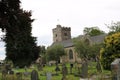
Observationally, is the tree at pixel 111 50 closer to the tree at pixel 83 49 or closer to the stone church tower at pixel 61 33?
the tree at pixel 83 49

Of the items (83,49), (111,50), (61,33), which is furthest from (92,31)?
(111,50)

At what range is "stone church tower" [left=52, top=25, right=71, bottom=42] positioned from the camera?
109 meters

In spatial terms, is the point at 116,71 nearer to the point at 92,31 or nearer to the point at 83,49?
the point at 83,49

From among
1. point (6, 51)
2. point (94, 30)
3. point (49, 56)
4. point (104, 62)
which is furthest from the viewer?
point (94, 30)

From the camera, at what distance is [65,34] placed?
111125 mm

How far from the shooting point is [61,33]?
109m

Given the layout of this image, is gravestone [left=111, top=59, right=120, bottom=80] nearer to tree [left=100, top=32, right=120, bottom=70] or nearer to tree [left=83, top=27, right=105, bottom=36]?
tree [left=100, top=32, right=120, bottom=70]

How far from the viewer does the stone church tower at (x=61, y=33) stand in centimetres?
10906

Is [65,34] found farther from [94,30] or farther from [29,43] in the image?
[29,43]

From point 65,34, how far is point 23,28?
303 feet

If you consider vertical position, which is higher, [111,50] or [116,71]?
[111,50]

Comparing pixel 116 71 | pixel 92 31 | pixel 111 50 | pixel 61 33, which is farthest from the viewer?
pixel 92 31

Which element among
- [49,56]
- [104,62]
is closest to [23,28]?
[104,62]

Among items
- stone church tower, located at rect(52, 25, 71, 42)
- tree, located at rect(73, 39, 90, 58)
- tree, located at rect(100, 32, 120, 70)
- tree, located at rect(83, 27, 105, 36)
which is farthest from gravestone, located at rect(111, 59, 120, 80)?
tree, located at rect(83, 27, 105, 36)
